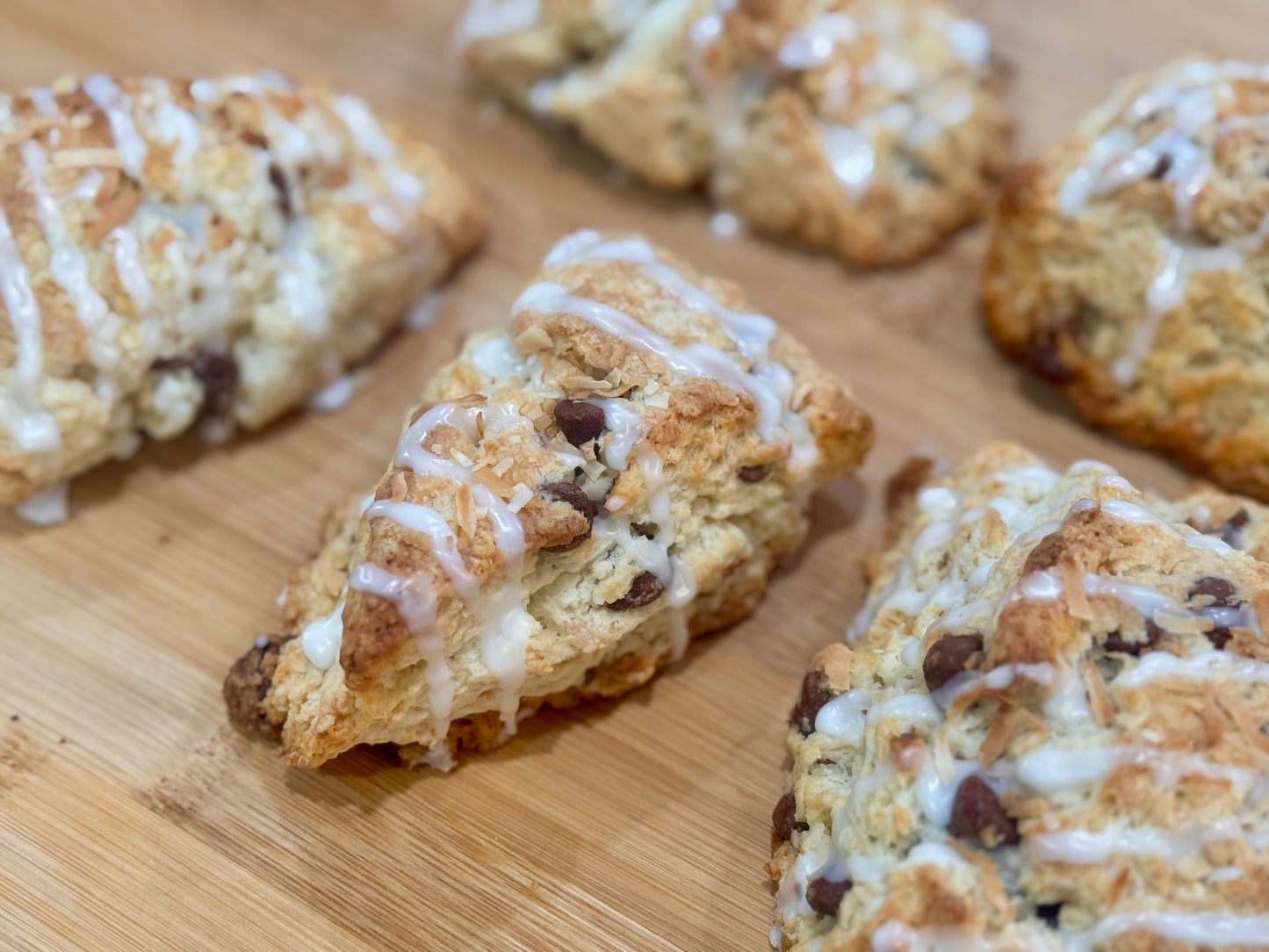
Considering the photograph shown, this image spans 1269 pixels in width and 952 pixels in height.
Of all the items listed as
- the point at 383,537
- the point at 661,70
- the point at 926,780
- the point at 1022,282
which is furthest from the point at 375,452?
the point at 1022,282

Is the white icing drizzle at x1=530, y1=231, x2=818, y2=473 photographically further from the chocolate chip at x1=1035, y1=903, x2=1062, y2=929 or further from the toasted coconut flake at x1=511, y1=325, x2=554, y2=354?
the chocolate chip at x1=1035, y1=903, x2=1062, y2=929

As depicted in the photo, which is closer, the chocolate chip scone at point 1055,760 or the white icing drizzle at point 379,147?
the chocolate chip scone at point 1055,760

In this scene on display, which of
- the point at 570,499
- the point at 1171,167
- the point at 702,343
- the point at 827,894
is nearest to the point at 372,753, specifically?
the point at 570,499

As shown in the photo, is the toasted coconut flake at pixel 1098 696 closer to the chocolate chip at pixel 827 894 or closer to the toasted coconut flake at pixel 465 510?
the chocolate chip at pixel 827 894

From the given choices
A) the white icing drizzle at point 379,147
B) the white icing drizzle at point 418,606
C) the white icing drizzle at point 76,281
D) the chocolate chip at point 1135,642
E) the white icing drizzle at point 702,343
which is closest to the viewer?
the chocolate chip at point 1135,642

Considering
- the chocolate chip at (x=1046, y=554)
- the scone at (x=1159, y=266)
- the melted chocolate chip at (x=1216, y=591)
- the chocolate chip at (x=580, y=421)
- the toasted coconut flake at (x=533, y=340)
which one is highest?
the scone at (x=1159, y=266)

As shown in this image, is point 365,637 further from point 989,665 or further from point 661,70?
point 661,70

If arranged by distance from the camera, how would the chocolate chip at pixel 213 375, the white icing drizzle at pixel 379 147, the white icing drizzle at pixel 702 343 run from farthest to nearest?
the white icing drizzle at pixel 379 147 → the chocolate chip at pixel 213 375 → the white icing drizzle at pixel 702 343

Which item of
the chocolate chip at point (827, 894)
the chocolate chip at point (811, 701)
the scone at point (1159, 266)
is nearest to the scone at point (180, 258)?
the chocolate chip at point (811, 701)

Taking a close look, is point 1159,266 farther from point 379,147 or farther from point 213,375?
A: point 213,375
